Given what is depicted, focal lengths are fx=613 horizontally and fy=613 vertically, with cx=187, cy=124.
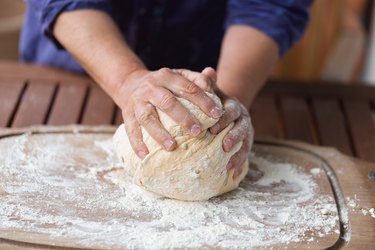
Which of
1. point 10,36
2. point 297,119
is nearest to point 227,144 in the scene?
point 297,119

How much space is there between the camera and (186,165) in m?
0.97

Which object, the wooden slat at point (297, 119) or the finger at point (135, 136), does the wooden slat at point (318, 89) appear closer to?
the wooden slat at point (297, 119)

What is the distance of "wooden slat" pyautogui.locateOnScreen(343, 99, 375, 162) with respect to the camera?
1270 mm

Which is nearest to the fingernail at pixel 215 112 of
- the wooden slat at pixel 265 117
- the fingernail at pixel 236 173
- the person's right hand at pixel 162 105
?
the person's right hand at pixel 162 105

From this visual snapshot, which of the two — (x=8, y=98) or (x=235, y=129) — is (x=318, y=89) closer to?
(x=235, y=129)

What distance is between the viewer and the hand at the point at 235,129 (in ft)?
3.29

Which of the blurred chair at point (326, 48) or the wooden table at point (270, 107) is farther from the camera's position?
the blurred chair at point (326, 48)

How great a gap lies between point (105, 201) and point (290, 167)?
1.21 ft

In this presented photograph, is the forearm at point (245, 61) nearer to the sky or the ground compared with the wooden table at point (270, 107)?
nearer to the sky

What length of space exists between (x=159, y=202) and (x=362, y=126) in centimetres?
57

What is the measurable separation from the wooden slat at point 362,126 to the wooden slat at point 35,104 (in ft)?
2.20

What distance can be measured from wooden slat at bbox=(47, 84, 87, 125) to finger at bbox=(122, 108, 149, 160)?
320 millimetres

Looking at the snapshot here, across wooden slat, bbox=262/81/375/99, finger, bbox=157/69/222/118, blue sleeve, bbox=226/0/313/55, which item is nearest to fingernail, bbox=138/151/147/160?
finger, bbox=157/69/222/118

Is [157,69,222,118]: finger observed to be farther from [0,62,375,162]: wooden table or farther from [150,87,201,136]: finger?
[0,62,375,162]: wooden table
